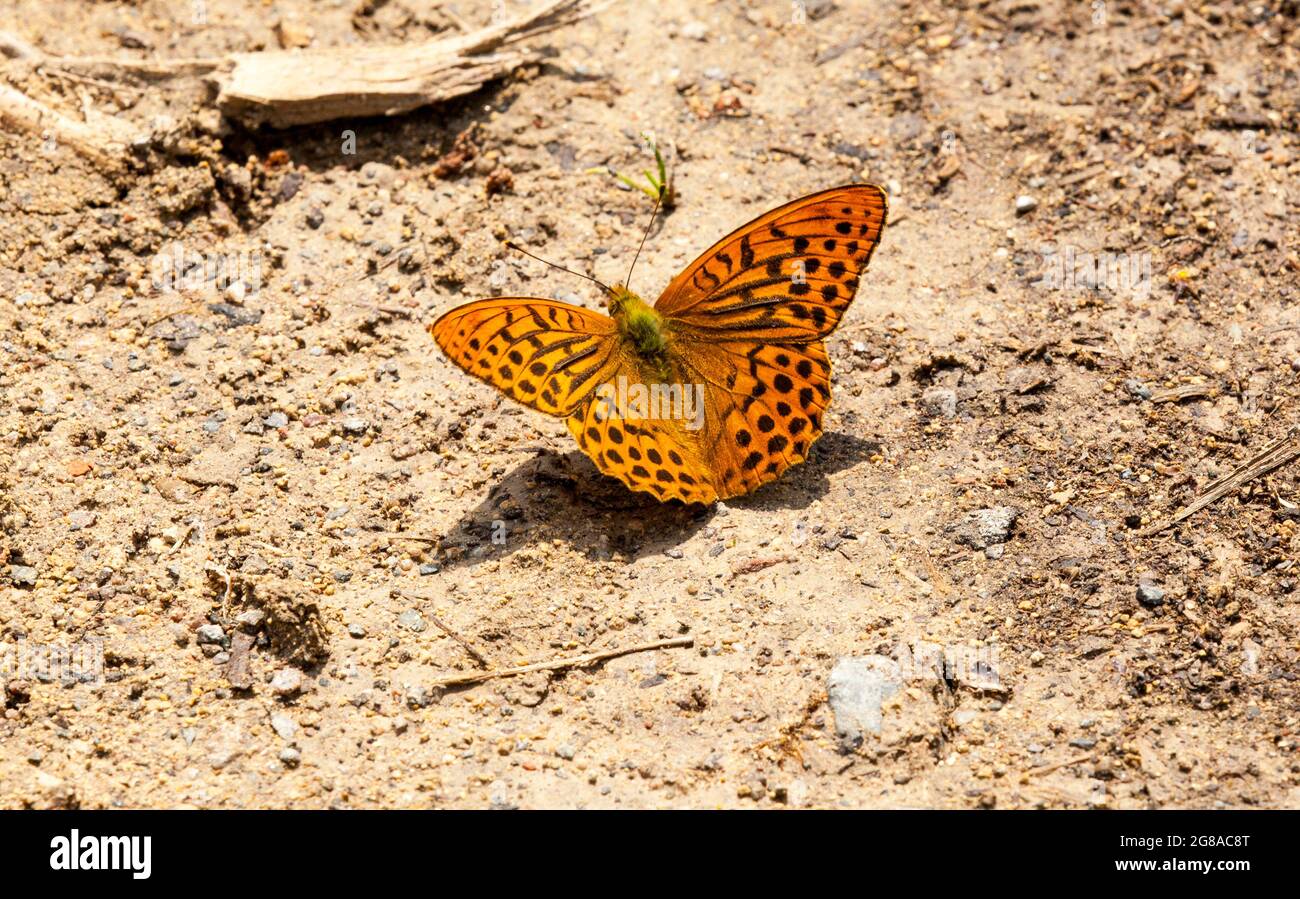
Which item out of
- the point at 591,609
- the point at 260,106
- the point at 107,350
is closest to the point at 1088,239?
the point at 591,609

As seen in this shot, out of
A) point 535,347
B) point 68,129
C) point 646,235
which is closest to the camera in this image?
point 535,347

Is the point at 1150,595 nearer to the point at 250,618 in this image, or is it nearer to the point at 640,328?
the point at 640,328

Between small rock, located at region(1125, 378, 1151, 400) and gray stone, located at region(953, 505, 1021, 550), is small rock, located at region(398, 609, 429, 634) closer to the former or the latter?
gray stone, located at region(953, 505, 1021, 550)

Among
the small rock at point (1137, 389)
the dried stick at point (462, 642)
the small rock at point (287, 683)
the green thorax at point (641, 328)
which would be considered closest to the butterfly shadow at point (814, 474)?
the green thorax at point (641, 328)

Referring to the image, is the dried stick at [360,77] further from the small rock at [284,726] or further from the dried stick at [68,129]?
the small rock at [284,726]

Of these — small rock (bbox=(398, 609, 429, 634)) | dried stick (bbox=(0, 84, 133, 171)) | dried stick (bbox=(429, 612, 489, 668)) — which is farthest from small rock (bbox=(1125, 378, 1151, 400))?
dried stick (bbox=(0, 84, 133, 171))

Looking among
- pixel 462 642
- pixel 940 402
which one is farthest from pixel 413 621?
pixel 940 402

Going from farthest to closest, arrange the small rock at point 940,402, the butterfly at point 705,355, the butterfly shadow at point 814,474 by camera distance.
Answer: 1. the small rock at point 940,402
2. the butterfly shadow at point 814,474
3. the butterfly at point 705,355
